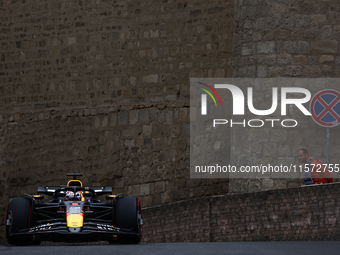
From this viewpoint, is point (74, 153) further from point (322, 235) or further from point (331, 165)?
point (322, 235)

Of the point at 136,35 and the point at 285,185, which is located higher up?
the point at 136,35

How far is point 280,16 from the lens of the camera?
14.6m

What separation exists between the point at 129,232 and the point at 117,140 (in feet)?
25.0

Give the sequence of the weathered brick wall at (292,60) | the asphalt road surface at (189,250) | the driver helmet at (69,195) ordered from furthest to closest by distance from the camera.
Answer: the weathered brick wall at (292,60)
the driver helmet at (69,195)
the asphalt road surface at (189,250)

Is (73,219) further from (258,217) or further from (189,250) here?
(258,217)

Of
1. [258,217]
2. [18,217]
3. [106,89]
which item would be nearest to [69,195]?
[18,217]

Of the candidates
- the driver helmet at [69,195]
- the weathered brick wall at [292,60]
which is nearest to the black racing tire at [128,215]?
the driver helmet at [69,195]

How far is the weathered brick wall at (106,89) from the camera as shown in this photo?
1638cm

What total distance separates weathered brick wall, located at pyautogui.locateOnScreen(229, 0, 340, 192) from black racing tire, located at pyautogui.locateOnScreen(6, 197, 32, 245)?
5.59 metres

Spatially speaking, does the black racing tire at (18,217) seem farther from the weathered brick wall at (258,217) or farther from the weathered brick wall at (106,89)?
the weathered brick wall at (106,89)

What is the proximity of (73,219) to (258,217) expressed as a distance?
11.2 ft

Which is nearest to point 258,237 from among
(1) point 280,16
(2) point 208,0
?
(1) point 280,16

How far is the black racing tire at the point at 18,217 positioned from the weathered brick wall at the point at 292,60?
5.59 m

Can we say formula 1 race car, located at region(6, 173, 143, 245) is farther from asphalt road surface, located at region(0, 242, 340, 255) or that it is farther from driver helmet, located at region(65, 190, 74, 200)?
asphalt road surface, located at region(0, 242, 340, 255)
